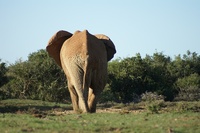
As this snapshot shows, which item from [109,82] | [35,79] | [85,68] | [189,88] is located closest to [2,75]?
[35,79]

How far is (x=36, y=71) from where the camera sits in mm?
31109

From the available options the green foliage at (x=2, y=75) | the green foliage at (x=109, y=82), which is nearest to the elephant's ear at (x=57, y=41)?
the green foliage at (x=2, y=75)

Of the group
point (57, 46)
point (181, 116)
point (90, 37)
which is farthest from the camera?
point (57, 46)

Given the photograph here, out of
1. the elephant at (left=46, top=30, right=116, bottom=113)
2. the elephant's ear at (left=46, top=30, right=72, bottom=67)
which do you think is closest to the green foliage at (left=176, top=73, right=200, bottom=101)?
the elephant's ear at (left=46, top=30, right=72, bottom=67)

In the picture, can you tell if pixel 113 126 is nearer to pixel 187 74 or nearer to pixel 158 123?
pixel 158 123

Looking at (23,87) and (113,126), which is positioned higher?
(23,87)

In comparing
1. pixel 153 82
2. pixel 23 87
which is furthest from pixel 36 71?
pixel 153 82

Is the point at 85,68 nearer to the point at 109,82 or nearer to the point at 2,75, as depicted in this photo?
the point at 2,75

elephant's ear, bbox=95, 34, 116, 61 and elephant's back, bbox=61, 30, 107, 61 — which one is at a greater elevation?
elephant's ear, bbox=95, 34, 116, 61

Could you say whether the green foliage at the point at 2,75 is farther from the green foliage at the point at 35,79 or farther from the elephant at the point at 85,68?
the elephant at the point at 85,68

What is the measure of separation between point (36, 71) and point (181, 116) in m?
20.2

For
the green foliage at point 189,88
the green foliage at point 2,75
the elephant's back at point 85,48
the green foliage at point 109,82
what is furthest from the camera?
the green foliage at point 189,88

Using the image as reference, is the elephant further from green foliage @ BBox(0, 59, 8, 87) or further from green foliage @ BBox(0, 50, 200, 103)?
green foliage @ BBox(0, 50, 200, 103)

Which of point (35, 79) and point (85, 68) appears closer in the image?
point (85, 68)
